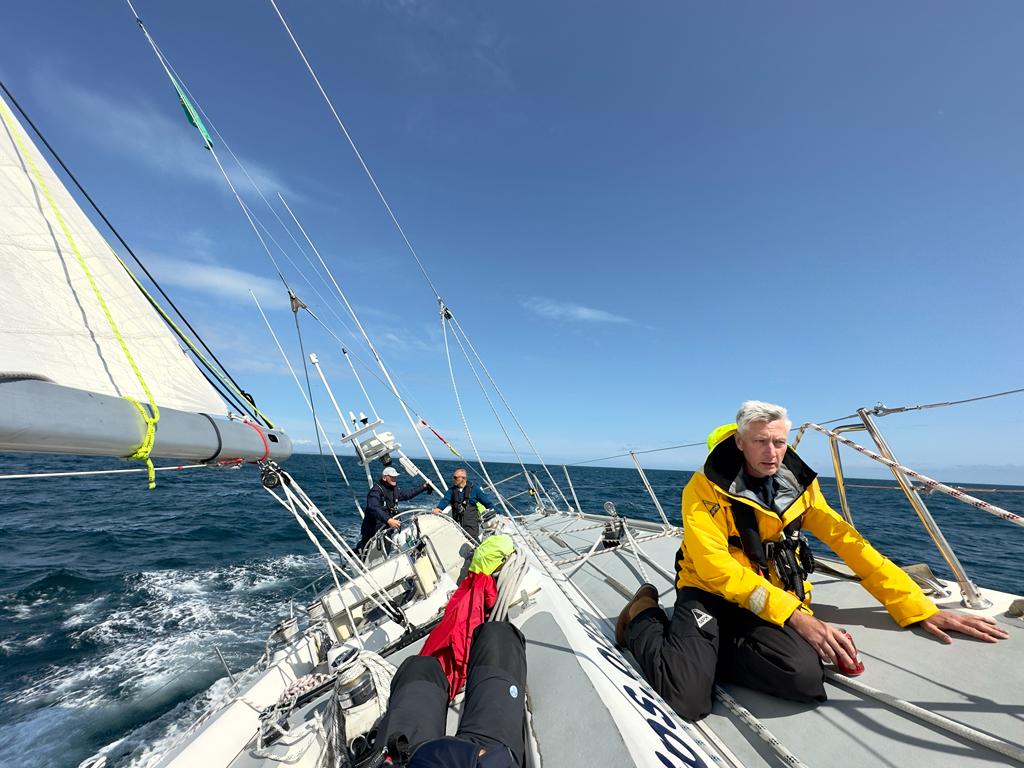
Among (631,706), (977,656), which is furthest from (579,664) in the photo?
(977,656)

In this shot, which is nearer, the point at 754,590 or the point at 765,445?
the point at 754,590

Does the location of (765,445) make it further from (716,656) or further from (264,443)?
(264,443)

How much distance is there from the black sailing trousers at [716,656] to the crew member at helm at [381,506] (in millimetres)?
4826

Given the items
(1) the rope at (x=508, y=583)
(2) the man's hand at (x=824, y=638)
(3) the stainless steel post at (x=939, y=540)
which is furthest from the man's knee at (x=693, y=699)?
(3) the stainless steel post at (x=939, y=540)

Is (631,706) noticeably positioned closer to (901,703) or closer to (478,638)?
(478,638)

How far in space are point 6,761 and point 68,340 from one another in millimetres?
5125

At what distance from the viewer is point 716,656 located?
2.01 meters

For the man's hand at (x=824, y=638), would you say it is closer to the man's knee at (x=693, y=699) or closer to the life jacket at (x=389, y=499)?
the man's knee at (x=693, y=699)

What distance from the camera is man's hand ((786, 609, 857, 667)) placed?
189 cm

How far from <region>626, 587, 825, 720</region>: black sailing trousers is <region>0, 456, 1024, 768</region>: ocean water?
1.44 meters

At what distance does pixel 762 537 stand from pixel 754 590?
1.15ft

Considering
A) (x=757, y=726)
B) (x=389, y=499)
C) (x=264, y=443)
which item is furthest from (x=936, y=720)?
(x=389, y=499)

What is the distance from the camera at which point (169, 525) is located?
1341cm

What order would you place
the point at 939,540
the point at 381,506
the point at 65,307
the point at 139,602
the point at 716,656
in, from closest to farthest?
1. the point at 716,656
2. the point at 65,307
3. the point at 939,540
4. the point at 381,506
5. the point at 139,602
